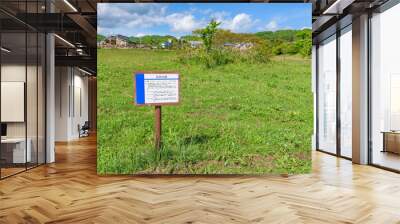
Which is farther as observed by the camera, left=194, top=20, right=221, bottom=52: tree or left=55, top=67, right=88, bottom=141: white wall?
left=55, top=67, right=88, bottom=141: white wall

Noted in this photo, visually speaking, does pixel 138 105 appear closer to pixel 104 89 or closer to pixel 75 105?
pixel 104 89

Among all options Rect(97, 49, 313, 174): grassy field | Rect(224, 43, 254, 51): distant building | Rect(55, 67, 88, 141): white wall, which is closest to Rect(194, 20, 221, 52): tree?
Rect(224, 43, 254, 51): distant building

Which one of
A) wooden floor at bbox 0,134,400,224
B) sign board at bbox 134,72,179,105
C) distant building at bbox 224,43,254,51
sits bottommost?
wooden floor at bbox 0,134,400,224

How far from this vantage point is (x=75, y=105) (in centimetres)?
1627

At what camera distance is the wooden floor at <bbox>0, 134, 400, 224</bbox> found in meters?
4.08

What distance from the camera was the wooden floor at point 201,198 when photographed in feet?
13.4

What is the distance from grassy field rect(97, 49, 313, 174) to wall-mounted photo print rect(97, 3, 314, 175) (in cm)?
2

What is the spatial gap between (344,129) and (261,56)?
3.47 meters

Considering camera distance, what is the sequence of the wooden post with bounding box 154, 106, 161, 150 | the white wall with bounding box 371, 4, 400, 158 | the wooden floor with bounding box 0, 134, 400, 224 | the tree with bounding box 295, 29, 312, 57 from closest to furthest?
the wooden floor with bounding box 0, 134, 400, 224, the wooden post with bounding box 154, 106, 161, 150, the tree with bounding box 295, 29, 312, 57, the white wall with bounding box 371, 4, 400, 158

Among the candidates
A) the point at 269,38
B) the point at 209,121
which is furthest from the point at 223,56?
the point at 209,121

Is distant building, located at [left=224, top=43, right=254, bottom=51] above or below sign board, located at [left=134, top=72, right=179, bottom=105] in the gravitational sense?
above

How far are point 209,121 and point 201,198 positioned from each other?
1959 millimetres

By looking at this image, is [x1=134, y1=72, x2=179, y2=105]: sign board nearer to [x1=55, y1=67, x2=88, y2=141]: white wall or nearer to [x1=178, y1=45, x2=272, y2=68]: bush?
[x1=178, y1=45, x2=272, y2=68]: bush

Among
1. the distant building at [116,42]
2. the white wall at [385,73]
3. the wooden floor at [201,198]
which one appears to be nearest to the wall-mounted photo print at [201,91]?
the distant building at [116,42]
